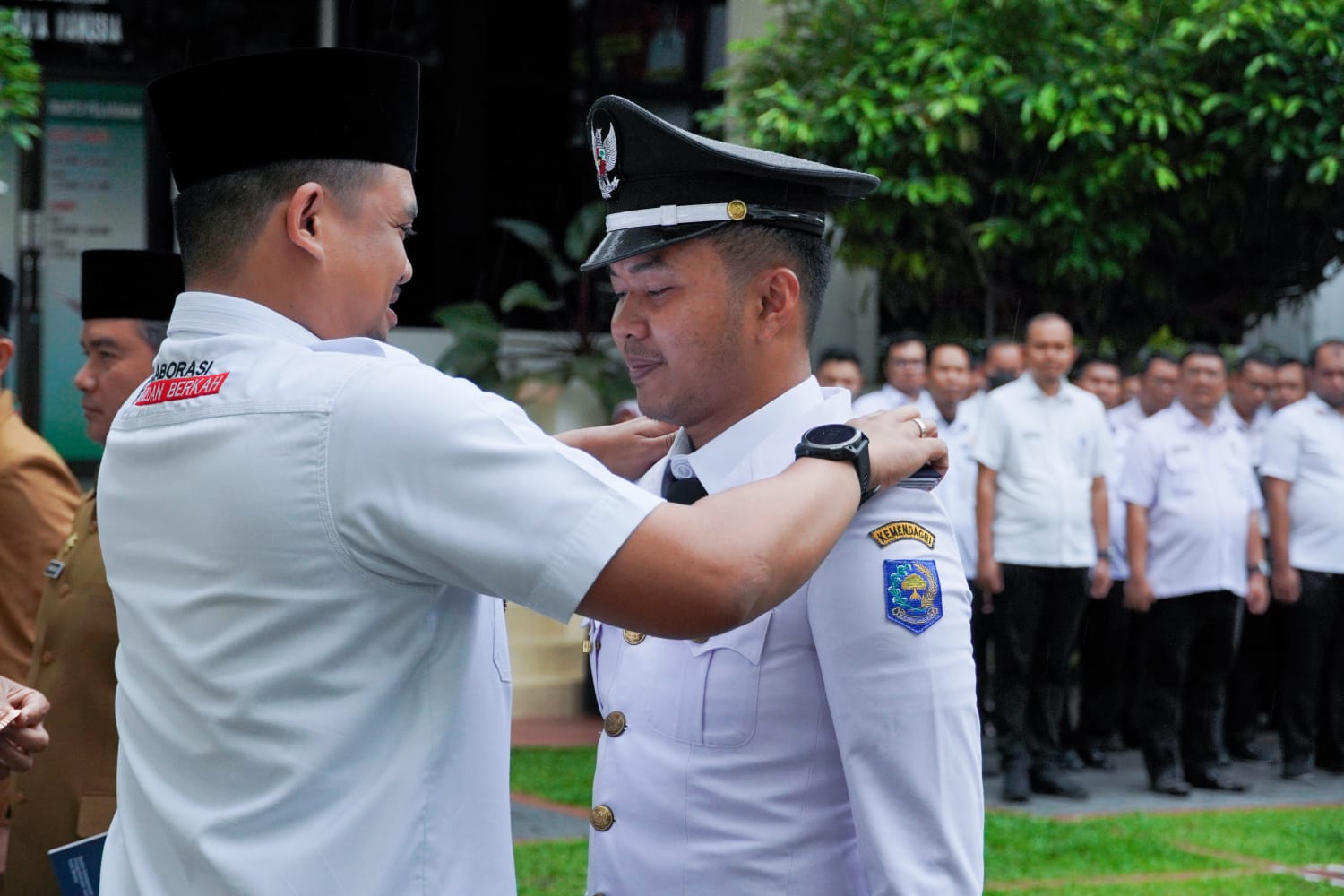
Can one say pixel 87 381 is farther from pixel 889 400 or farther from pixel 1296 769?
pixel 1296 769

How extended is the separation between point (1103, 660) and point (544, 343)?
167 inches

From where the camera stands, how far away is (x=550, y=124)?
11891 millimetres

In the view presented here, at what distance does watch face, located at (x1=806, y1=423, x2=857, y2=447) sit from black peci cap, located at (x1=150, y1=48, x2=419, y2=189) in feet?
2.04

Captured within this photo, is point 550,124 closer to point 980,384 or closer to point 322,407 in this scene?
point 980,384

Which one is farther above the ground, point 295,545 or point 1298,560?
point 295,545

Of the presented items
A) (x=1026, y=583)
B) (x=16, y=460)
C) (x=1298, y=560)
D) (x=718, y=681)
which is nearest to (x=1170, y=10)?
(x=1298, y=560)

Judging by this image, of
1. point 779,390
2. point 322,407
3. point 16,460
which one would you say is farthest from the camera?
point 16,460

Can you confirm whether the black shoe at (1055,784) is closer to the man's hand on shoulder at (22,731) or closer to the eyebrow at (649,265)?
the man's hand on shoulder at (22,731)

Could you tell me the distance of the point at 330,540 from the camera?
172cm

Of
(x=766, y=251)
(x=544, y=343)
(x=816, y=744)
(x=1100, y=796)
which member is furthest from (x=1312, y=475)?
(x=816, y=744)

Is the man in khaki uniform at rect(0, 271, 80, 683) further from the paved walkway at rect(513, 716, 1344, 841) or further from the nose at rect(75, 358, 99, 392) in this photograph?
the paved walkway at rect(513, 716, 1344, 841)

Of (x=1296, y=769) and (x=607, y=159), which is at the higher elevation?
(x=607, y=159)

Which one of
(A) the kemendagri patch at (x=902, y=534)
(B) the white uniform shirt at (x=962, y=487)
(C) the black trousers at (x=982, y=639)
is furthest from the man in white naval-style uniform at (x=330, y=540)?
(B) the white uniform shirt at (x=962, y=487)

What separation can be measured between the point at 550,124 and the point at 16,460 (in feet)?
27.8
